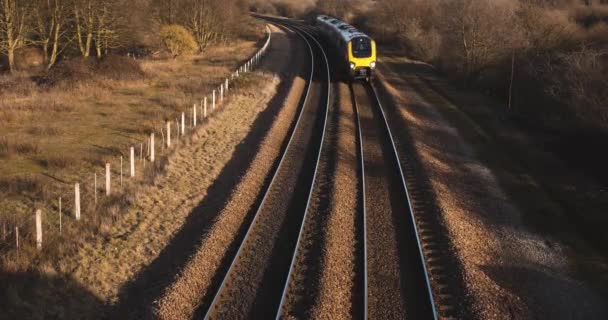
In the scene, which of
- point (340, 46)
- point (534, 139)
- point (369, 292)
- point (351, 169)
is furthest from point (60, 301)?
point (340, 46)

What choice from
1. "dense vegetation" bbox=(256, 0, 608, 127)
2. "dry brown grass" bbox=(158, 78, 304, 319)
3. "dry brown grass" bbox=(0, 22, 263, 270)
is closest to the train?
"dense vegetation" bbox=(256, 0, 608, 127)

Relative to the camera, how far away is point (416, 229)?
439 inches

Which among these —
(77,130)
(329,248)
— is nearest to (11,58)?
(77,130)

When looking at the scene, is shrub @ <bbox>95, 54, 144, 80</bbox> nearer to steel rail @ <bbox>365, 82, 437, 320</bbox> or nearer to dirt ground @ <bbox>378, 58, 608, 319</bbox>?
steel rail @ <bbox>365, 82, 437, 320</bbox>

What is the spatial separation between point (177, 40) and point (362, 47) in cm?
1625

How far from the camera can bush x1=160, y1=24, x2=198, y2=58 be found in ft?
126

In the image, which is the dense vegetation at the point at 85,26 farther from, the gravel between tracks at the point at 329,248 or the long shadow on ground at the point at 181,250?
the gravel between tracks at the point at 329,248

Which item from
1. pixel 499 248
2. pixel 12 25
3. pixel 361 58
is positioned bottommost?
pixel 499 248

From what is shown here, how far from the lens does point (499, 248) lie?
35.2ft

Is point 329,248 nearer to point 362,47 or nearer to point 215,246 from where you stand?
point 215,246

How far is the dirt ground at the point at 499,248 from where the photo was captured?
8.80 meters

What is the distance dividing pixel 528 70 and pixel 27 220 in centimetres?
1899

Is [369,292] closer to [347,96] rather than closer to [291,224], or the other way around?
[291,224]

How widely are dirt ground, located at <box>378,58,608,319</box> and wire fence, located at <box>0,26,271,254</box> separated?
22.3 feet
